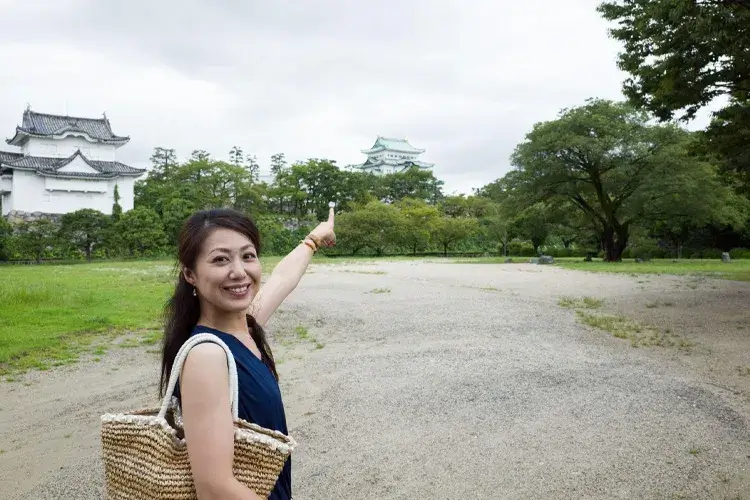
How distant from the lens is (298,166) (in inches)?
1663

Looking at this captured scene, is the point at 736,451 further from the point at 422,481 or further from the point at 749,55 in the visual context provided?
the point at 749,55

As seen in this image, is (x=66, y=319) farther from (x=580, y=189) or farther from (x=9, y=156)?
(x=9, y=156)

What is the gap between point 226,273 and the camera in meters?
1.45

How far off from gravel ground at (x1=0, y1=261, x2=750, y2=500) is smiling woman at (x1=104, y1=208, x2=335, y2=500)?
2.26 meters

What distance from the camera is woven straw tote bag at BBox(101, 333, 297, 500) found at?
1.20m

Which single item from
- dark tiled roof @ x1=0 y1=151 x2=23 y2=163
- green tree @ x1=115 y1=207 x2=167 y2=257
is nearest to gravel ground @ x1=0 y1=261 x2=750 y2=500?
green tree @ x1=115 y1=207 x2=167 y2=257

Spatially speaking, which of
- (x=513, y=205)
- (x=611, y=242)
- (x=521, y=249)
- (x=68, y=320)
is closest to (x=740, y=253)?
(x=611, y=242)

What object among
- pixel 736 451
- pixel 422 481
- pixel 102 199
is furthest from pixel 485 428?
pixel 102 199

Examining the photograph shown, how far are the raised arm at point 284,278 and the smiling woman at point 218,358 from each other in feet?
0.46

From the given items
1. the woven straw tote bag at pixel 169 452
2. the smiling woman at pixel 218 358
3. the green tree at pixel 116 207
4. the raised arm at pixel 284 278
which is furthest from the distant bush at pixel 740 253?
the woven straw tote bag at pixel 169 452

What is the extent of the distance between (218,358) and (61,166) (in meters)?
39.2

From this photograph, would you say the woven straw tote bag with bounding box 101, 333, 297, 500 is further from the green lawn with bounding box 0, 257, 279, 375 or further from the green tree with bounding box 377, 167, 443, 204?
the green tree with bounding box 377, 167, 443, 204

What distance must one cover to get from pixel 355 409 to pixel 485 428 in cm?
116

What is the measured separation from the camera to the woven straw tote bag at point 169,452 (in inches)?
47.1
